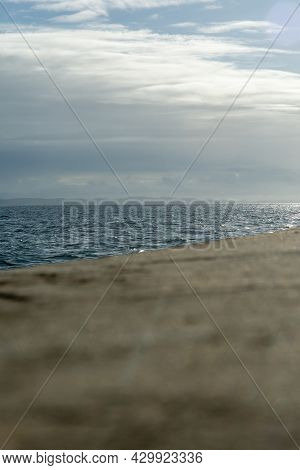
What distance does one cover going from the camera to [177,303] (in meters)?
4.63

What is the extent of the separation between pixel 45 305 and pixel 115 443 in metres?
2.38

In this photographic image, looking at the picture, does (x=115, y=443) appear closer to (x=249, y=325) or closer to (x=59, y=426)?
(x=59, y=426)

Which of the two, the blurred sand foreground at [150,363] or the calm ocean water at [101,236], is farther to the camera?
the calm ocean water at [101,236]

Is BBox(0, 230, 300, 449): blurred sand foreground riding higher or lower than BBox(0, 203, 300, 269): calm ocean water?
higher

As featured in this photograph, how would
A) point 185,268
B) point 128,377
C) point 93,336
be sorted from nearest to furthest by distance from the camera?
point 128,377, point 93,336, point 185,268

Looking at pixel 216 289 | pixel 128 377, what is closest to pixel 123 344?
pixel 128 377

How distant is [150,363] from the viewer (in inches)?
123

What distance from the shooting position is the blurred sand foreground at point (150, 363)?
235 centimetres

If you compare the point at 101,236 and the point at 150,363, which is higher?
the point at 150,363

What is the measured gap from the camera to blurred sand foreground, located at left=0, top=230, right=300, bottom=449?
2.35 meters

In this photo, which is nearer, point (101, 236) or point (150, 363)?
point (150, 363)

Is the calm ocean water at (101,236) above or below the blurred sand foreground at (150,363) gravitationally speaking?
below

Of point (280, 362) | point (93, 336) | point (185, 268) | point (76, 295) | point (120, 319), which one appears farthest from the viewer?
point (185, 268)

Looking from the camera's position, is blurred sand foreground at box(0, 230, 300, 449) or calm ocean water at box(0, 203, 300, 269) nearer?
blurred sand foreground at box(0, 230, 300, 449)
